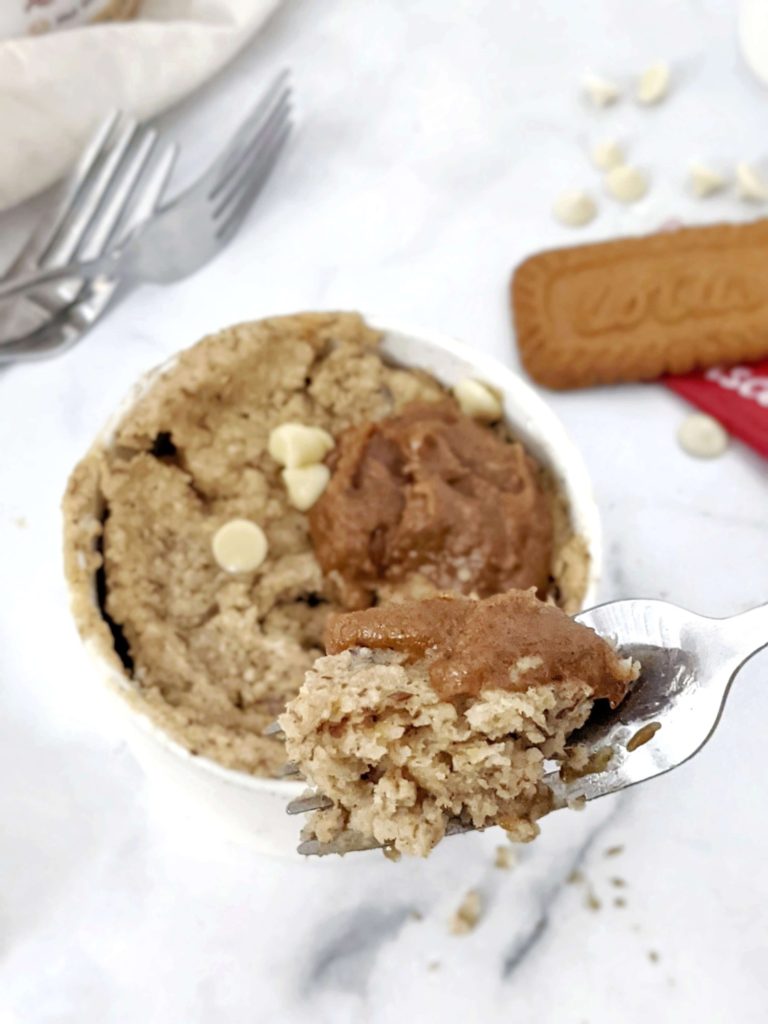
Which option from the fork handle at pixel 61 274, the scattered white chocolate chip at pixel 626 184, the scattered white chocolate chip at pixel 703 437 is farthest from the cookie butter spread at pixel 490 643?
the scattered white chocolate chip at pixel 626 184

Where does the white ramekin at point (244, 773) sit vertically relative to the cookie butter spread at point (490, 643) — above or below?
below

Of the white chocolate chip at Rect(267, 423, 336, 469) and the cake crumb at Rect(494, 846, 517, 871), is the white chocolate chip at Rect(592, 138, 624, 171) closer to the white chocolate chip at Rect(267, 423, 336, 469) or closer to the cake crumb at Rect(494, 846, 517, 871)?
the white chocolate chip at Rect(267, 423, 336, 469)

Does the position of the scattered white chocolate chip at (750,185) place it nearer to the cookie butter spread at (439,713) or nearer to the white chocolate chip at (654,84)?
the white chocolate chip at (654,84)

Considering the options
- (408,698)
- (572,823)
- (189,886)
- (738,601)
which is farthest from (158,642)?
(738,601)

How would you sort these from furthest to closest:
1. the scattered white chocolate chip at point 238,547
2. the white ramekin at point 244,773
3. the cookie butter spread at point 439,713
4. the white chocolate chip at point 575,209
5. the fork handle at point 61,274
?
the white chocolate chip at point 575,209 < the fork handle at point 61,274 < the scattered white chocolate chip at point 238,547 < the white ramekin at point 244,773 < the cookie butter spread at point 439,713

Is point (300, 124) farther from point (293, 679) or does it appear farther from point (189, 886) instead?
point (189, 886)

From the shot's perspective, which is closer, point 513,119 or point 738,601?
point 738,601
